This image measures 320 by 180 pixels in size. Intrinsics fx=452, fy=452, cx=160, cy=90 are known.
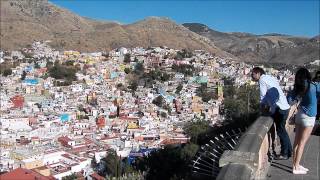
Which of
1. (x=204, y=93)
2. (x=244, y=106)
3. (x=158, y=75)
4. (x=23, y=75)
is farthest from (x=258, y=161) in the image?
(x=158, y=75)

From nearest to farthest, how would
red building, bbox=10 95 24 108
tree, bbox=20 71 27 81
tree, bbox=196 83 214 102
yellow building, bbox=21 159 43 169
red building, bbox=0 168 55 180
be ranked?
red building, bbox=0 168 55 180 → yellow building, bbox=21 159 43 169 → red building, bbox=10 95 24 108 → tree, bbox=196 83 214 102 → tree, bbox=20 71 27 81

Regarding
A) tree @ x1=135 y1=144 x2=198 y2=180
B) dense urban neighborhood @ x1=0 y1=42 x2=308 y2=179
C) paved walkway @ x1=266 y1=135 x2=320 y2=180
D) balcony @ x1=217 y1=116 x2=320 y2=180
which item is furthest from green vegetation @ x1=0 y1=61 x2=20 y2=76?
paved walkway @ x1=266 y1=135 x2=320 y2=180

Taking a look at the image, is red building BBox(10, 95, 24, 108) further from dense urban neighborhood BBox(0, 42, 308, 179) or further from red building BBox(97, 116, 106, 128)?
red building BBox(97, 116, 106, 128)

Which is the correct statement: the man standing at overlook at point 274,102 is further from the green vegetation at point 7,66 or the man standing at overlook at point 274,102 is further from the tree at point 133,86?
the green vegetation at point 7,66

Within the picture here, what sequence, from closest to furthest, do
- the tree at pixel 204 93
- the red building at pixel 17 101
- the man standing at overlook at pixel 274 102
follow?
the man standing at overlook at pixel 274 102 → the red building at pixel 17 101 → the tree at pixel 204 93

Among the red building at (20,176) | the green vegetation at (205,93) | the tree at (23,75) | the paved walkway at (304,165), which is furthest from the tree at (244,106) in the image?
the tree at (23,75)

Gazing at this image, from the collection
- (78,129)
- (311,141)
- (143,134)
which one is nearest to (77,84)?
(78,129)

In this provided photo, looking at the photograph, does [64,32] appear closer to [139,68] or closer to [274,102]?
[139,68]

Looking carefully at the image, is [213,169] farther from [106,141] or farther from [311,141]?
[106,141]
